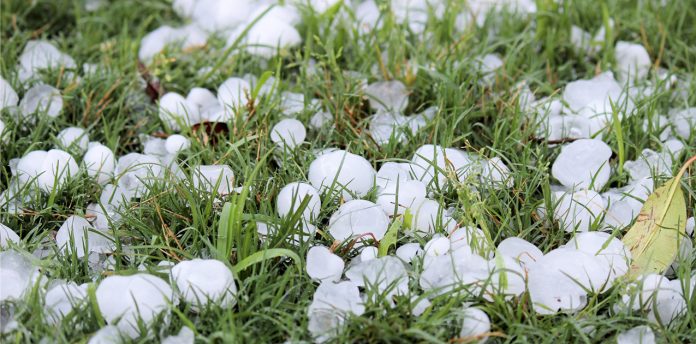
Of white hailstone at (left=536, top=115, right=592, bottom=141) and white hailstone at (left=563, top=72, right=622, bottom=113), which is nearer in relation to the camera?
white hailstone at (left=536, top=115, right=592, bottom=141)

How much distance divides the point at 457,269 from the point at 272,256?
11.4 inches

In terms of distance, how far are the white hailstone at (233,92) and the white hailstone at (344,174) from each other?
0.34 m

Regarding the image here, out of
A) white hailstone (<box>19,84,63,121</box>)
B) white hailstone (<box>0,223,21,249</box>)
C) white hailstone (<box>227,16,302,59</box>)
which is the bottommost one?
white hailstone (<box>0,223,21,249</box>)

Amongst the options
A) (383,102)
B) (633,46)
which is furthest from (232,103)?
(633,46)

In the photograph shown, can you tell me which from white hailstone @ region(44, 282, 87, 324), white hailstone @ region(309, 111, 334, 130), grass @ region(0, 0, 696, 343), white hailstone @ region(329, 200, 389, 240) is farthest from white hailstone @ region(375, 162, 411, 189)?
white hailstone @ region(44, 282, 87, 324)

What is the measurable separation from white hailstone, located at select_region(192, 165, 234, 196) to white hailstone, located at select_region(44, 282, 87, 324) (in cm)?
32

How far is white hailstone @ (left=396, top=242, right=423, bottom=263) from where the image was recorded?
1.46 metres

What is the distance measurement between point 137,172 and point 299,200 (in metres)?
0.37

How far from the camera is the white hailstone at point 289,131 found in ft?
5.85

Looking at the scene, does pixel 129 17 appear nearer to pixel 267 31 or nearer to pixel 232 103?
pixel 267 31

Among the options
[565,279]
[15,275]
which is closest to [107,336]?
[15,275]

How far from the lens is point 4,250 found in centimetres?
146

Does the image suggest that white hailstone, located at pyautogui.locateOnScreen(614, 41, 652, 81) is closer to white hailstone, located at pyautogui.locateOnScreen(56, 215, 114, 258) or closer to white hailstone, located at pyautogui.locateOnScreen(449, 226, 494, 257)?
white hailstone, located at pyautogui.locateOnScreen(449, 226, 494, 257)

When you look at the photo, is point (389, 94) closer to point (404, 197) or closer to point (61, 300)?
point (404, 197)
